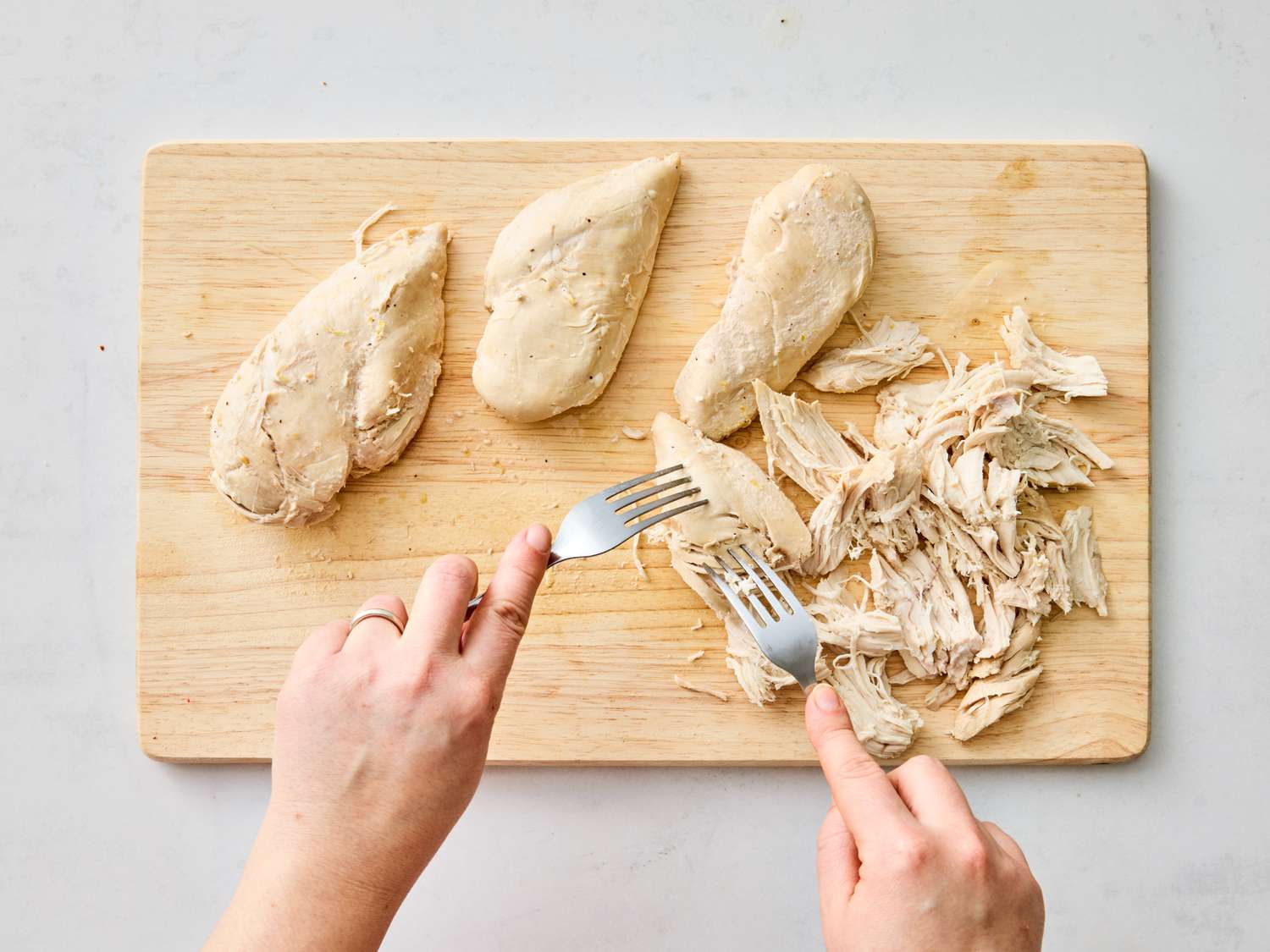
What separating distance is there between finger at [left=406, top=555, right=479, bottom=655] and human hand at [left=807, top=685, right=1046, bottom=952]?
26.3 inches

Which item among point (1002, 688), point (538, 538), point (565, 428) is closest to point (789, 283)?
point (565, 428)

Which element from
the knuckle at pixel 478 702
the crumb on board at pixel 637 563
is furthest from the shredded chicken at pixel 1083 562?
the knuckle at pixel 478 702

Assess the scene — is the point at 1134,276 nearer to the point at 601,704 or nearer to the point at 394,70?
the point at 601,704

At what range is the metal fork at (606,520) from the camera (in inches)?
78.7

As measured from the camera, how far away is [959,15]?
7.89 ft

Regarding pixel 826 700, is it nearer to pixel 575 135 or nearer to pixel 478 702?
pixel 478 702

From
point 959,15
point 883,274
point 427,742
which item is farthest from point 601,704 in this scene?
point 959,15

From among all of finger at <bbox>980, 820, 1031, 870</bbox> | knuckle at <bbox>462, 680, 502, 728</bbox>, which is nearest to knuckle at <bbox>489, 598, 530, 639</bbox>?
knuckle at <bbox>462, 680, 502, 728</bbox>

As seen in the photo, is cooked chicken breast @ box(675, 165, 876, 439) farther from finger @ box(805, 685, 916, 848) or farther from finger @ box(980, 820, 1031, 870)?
finger @ box(980, 820, 1031, 870)

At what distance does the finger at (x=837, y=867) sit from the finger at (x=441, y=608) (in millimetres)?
769

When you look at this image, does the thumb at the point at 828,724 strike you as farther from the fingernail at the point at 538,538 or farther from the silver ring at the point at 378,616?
the silver ring at the point at 378,616

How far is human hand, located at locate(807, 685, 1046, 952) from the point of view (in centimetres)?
158

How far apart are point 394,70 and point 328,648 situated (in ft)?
4.94

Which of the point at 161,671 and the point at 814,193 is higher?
the point at 814,193
